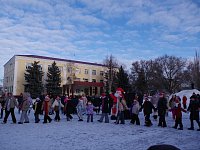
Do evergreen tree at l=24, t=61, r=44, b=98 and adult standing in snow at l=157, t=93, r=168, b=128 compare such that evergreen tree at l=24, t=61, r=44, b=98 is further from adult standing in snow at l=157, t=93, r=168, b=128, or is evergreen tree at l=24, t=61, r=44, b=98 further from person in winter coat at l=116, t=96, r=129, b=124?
adult standing in snow at l=157, t=93, r=168, b=128

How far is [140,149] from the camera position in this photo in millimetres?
7793

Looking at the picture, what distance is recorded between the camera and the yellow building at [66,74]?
207ft

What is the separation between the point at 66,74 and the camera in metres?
70.4

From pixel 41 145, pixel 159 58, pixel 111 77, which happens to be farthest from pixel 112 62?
pixel 41 145

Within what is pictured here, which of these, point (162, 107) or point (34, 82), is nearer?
point (162, 107)

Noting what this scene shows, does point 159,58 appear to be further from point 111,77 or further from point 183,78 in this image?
point 111,77

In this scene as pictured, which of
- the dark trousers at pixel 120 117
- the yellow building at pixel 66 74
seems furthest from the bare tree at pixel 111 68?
the dark trousers at pixel 120 117

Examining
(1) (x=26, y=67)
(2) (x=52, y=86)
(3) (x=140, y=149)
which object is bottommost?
(3) (x=140, y=149)

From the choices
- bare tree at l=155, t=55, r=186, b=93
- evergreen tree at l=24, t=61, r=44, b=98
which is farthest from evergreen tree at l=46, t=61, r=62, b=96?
bare tree at l=155, t=55, r=186, b=93

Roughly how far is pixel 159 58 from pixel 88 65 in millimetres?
20626

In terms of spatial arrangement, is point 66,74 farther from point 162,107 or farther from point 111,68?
point 162,107

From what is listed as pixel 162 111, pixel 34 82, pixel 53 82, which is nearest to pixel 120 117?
pixel 162 111

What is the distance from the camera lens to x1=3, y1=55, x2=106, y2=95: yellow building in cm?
6303

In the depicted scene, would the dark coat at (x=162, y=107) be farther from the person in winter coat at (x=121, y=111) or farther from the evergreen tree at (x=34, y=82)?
the evergreen tree at (x=34, y=82)
